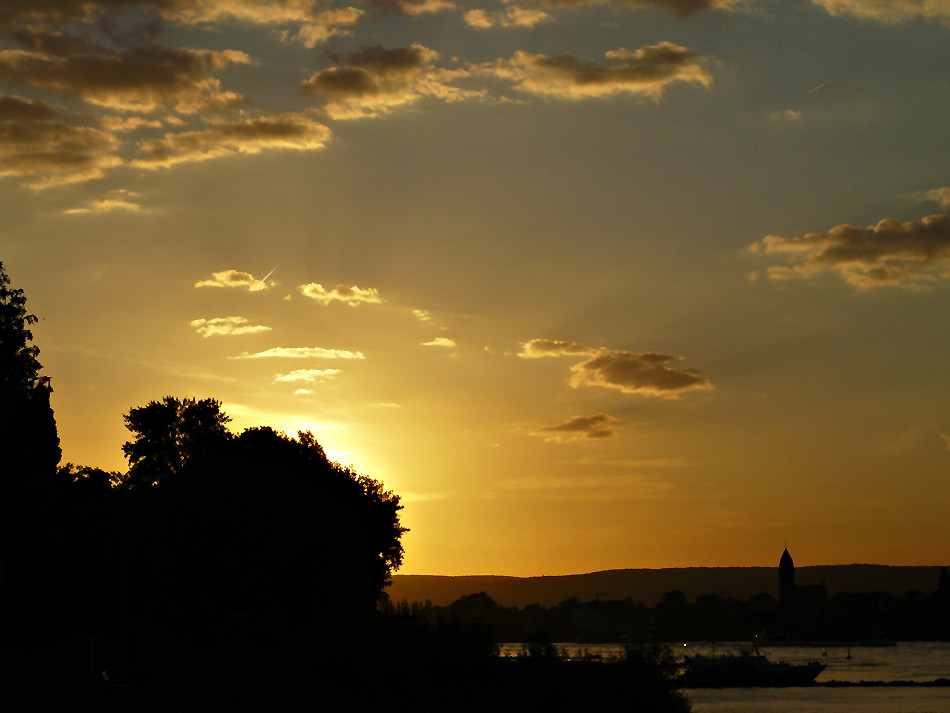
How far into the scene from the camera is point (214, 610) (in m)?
72.8

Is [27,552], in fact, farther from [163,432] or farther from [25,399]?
[163,432]

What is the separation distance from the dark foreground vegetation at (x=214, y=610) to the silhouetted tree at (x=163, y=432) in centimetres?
2170

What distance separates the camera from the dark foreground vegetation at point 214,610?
51.8 m

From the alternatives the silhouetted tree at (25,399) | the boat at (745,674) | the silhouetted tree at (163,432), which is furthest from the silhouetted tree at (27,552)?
the boat at (745,674)

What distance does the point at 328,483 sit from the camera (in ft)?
292

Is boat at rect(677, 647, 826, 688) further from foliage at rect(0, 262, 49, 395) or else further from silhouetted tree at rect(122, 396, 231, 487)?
foliage at rect(0, 262, 49, 395)

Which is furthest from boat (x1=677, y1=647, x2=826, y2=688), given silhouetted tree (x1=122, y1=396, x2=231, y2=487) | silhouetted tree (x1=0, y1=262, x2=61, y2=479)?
silhouetted tree (x1=0, y1=262, x2=61, y2=479)

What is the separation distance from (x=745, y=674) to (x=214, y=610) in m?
118

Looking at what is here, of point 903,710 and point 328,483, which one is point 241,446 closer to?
point 328,483

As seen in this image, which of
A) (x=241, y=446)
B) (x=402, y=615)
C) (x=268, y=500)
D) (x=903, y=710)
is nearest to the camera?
(x=402, y=615)

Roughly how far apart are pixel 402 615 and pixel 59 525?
61.8 feet

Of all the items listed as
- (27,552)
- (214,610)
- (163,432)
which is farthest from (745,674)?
(27,552)

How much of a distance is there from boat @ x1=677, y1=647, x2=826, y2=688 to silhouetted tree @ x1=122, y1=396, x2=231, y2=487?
92.6 metres

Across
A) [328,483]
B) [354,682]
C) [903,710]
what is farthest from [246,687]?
[903,710]
